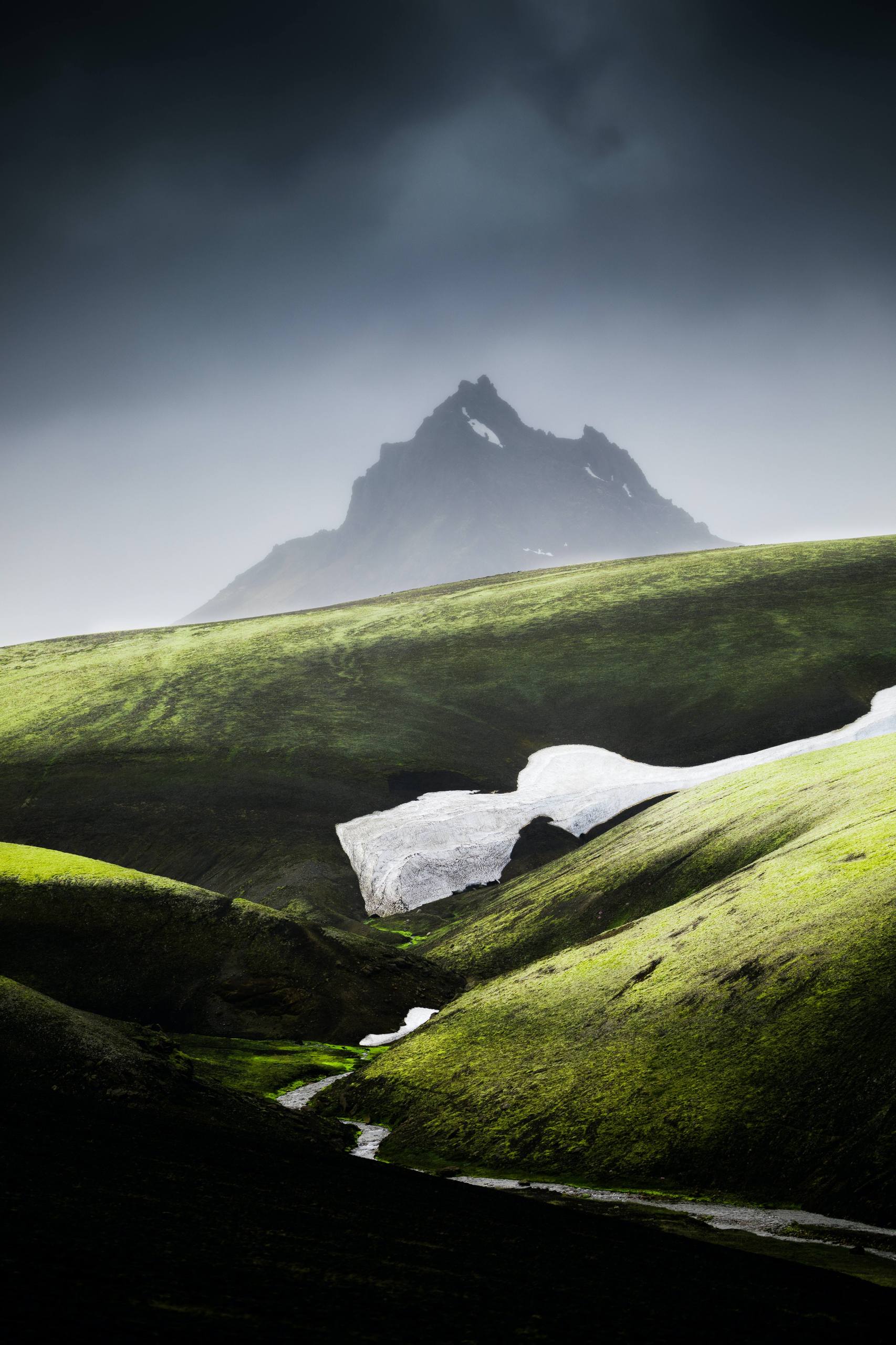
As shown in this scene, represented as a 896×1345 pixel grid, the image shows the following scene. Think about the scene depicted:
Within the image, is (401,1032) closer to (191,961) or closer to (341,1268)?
(191,961)

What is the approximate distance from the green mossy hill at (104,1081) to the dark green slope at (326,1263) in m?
2.76

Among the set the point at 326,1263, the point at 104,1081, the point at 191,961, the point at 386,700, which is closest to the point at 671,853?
the point at 191,961

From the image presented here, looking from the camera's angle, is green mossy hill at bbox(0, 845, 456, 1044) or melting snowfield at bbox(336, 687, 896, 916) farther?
melting snowfield at bbox(336, 687, 896, 916)

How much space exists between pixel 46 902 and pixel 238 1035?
12.0 meters

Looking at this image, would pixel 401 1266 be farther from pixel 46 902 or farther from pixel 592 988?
pixel 46 902

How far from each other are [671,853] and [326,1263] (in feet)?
113

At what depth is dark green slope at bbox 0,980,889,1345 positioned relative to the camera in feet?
31.3

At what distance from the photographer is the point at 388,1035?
42.4 meters

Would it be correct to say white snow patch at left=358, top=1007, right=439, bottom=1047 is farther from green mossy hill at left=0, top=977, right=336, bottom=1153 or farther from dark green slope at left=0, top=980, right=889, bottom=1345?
dark green slope at left=0, top=980, right=889, bottom=1345

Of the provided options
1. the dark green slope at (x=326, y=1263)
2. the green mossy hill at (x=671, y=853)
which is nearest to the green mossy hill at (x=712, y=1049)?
the green mossy hill at (x=671, y=853)

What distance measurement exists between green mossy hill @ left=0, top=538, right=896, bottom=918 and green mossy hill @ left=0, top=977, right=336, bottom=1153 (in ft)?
127

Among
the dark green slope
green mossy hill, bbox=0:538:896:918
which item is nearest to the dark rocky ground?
the dark green slope

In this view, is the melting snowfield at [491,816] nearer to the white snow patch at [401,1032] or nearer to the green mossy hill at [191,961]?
the green mossy hill at [191,961]

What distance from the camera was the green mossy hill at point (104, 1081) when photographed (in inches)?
874
